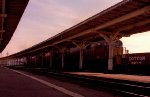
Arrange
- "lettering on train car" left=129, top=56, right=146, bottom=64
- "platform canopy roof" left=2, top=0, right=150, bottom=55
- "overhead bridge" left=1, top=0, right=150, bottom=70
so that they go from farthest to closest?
"lettering on train car" left=129, top=56, right=146, bottom=64 < "overhead bridge" left=1, top=0, right=150, bottom=70 < "platform canopy roof" left=2, top=0, right=150, bottom=55

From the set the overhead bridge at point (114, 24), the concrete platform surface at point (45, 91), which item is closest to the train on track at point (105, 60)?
the overhead bridge at point (114, 24)

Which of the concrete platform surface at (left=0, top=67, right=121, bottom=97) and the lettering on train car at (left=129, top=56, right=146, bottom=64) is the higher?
the lettering on train car at (left=129, top=56, right=146, bottom=64)

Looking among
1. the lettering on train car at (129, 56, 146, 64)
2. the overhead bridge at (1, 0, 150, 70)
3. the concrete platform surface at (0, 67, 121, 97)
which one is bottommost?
the concrete platform surface at (0, 67, 121, 97)

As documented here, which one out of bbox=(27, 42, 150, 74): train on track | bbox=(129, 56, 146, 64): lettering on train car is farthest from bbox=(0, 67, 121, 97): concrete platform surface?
bbox=(27, 42, 150, 74): train on track

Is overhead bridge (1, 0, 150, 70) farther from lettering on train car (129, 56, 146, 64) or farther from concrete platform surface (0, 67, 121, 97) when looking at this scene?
concrete platform surface (0, 67, 121, 97)

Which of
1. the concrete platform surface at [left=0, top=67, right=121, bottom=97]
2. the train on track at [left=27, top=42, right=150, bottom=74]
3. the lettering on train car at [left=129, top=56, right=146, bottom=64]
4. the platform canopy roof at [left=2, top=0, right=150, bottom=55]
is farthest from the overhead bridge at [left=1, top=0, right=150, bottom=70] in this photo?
the concrete platform surface at [left=0, top=67, right=121, bottom=97]

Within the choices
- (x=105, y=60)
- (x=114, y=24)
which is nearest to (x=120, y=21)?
(x=114, y=24)

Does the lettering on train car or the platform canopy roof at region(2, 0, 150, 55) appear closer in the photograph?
the platform canopy roof at region(2, 0, 150, 55)

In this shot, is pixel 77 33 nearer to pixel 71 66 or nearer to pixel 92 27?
pixel 92 27

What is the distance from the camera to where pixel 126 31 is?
34.3m

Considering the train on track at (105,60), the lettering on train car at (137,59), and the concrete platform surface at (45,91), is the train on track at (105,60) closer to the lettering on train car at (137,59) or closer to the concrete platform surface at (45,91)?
the lettering on train car at (137,59)

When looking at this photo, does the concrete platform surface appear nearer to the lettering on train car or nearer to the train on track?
the lettering on train car

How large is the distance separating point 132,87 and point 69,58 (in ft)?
129

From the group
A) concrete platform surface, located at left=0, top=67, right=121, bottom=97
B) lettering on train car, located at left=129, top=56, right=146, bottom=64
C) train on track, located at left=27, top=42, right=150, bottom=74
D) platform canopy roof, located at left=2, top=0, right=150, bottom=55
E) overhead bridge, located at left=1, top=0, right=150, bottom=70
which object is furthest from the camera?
train on track, located at left=27, top=42, right=150, bottom=74
